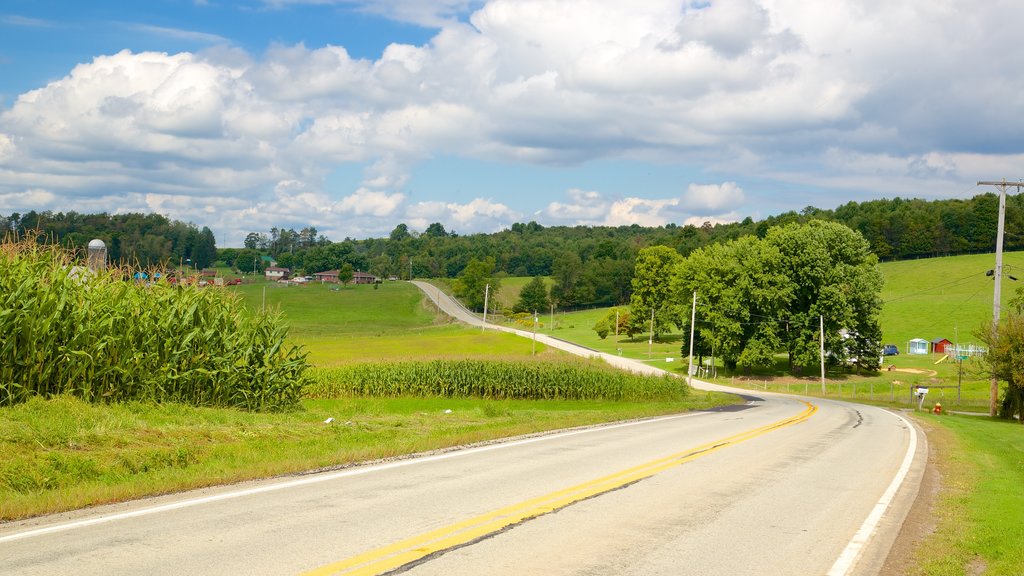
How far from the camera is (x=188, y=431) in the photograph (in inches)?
523

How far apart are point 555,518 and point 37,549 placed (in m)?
5.01

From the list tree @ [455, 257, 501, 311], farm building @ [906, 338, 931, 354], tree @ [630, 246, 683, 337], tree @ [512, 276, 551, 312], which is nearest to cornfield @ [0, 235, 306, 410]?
tree @ [630, 246, 683, 337]

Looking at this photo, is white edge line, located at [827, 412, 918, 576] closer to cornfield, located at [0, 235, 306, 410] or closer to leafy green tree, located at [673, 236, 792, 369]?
cornfield, located at [0, 235, 306, 410]

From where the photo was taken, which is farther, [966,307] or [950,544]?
[966,307]

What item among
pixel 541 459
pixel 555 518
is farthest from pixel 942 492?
pixel 555 518

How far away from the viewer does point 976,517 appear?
33.9ft

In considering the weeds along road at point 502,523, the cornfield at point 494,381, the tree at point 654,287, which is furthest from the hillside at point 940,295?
the weeds along road at point 502,523

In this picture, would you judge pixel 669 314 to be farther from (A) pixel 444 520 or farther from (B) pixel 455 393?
(A) pixel 444 520

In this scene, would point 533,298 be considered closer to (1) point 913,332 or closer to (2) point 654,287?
(2) point 654,287

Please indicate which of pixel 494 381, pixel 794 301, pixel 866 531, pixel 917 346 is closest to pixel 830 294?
pixel 794 301

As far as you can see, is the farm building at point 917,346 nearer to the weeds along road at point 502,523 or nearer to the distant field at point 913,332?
the distant field at point 913,332

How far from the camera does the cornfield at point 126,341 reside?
14578mm

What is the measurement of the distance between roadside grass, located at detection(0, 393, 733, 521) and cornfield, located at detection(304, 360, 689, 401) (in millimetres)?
21732

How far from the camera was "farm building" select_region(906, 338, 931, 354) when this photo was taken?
93000 mm
